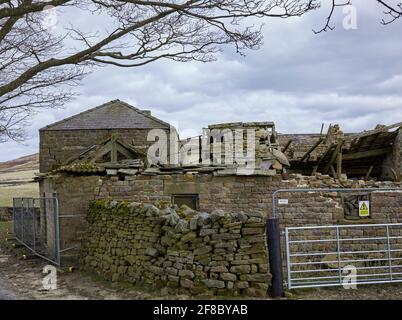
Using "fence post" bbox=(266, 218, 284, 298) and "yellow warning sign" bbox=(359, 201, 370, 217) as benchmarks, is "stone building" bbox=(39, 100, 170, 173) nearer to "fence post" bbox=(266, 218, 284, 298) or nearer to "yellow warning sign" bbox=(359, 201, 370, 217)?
"yellow warning sign" bbox=(359, 201, 370, 217)

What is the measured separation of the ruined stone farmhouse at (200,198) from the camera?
29.5ft

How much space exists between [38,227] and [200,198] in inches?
347

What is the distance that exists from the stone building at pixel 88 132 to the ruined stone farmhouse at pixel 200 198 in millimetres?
54

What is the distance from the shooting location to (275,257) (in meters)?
8.97

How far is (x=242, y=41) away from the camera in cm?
1170

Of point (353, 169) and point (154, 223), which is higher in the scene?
point (353, 169)

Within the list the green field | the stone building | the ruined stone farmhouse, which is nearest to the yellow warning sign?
the ruined stone farmhouse

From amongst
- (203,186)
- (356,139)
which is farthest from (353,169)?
(203,186)

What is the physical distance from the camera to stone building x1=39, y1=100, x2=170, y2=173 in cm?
2441

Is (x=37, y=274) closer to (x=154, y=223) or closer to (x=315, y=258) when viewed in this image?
(x=154, y=223)

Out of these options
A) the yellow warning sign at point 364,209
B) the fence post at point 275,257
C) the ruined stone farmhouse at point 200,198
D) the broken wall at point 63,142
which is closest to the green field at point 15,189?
the broken wall at point 63,142

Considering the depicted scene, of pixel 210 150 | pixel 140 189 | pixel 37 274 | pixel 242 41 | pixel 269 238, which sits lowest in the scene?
pixel 37 274

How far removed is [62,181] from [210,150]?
212 inches

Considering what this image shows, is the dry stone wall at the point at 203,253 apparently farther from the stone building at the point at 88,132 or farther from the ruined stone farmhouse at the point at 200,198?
the stone building at the point at 88,132
